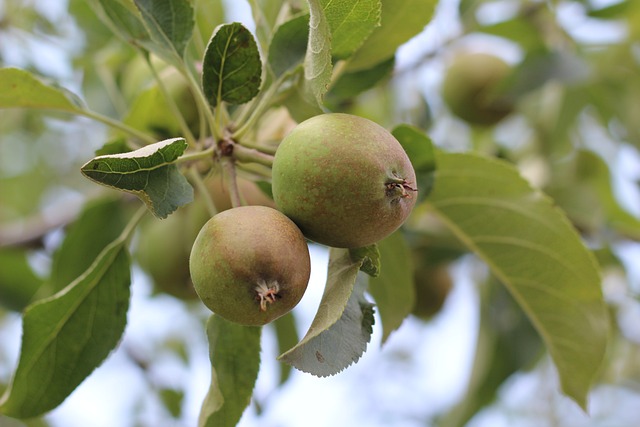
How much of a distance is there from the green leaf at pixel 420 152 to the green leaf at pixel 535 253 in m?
0.16

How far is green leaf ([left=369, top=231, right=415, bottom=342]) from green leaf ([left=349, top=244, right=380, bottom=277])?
41 centimetres

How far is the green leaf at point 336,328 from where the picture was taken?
90 centimetres

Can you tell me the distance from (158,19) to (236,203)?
0.39 meters

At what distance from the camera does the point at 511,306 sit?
2.20 m

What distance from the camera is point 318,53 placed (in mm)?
964

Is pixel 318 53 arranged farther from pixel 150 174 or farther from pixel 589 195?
pixel 589 195

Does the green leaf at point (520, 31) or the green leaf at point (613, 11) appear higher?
the green leaf at point (520, 31)

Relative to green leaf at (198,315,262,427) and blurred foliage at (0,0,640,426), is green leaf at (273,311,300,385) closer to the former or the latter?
blurred foliage at (0,0,640,426)

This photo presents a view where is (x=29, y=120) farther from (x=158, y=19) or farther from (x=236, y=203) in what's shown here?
(x=236, y=203)

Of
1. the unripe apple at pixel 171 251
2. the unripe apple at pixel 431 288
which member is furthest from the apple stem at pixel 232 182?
the unripe apple at pixel 431 288

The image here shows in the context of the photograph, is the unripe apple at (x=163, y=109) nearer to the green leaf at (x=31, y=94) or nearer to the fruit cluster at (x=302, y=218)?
the green leaf at (x=31, y=94)

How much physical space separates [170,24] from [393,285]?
2.10 feet

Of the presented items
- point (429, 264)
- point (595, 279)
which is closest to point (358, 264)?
point (595, 279)

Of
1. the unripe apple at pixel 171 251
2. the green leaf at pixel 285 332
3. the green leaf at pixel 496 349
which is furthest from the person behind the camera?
the green leaf at pixel 496 349
